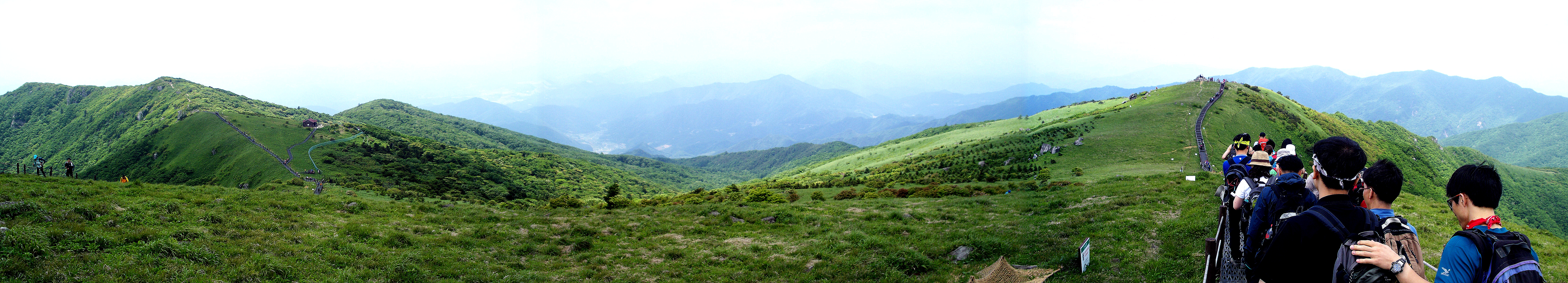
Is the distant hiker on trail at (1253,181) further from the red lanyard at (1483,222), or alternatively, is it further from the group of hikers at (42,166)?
the group of hikers at (42,166)

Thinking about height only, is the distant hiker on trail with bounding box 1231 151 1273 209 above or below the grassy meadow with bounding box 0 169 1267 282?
above

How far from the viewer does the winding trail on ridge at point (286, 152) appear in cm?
4472

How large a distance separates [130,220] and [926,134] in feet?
530

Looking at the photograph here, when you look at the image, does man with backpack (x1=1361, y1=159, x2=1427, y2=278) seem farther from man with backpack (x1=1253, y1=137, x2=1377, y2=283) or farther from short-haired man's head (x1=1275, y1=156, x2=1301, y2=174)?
short-haired man's head (x1=1275, y1=156, x2=1301, y2=174)

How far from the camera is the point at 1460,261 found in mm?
4445

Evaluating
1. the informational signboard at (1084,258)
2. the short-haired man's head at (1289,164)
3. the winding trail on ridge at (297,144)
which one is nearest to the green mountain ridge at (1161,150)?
the informational signboard at (1084,258)

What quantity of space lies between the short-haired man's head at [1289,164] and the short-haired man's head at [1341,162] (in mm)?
1740

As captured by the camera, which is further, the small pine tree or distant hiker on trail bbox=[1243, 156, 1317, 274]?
the small pine tree

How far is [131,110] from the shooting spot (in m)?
125

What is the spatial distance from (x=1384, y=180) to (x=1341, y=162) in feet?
1.15

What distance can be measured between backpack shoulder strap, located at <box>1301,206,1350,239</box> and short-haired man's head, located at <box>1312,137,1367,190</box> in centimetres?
36

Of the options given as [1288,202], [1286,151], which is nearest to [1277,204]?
[1288,202]

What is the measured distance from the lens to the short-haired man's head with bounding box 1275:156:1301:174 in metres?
7.45

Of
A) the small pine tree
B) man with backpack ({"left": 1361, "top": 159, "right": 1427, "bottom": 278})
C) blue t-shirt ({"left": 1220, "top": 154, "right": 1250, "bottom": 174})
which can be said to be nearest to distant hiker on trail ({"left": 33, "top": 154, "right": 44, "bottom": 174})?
the small pine tree
